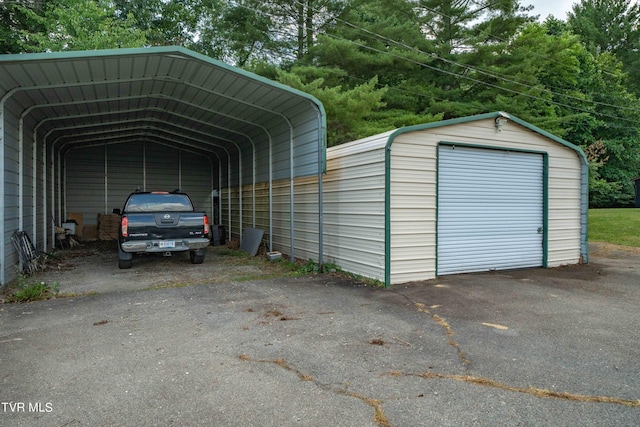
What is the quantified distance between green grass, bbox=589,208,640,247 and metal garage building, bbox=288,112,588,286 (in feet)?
20.5

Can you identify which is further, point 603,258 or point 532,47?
point 532,47

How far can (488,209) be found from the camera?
8.15m

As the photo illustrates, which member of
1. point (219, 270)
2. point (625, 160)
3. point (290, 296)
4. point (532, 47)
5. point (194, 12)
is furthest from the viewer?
point (625, 160)

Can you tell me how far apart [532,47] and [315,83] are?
12.4 meters

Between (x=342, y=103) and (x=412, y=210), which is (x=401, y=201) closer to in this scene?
(x=412, y=210)

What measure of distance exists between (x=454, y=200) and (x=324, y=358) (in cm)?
494

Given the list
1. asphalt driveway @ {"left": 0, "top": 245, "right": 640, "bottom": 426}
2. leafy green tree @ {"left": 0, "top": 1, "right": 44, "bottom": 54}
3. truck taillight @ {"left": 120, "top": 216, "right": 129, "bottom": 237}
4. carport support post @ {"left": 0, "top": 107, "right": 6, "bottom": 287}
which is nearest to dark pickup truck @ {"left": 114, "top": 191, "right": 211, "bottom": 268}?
truck taillight @ {"left": 120, "top": 216, "right": 129, "bottom": 237}

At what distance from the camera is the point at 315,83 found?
1238cm

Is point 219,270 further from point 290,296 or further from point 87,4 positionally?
point 87,4

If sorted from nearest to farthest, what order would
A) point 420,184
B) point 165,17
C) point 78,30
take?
point 420,184 < point 78,30 < point 165,17

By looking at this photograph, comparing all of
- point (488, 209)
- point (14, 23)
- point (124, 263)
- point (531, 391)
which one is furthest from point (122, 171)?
point (531, 391)

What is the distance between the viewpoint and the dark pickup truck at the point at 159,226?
26.5 feet

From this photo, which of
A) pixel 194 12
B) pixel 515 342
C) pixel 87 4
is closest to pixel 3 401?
pixel 515 342

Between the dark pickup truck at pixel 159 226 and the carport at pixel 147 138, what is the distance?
1.87m
